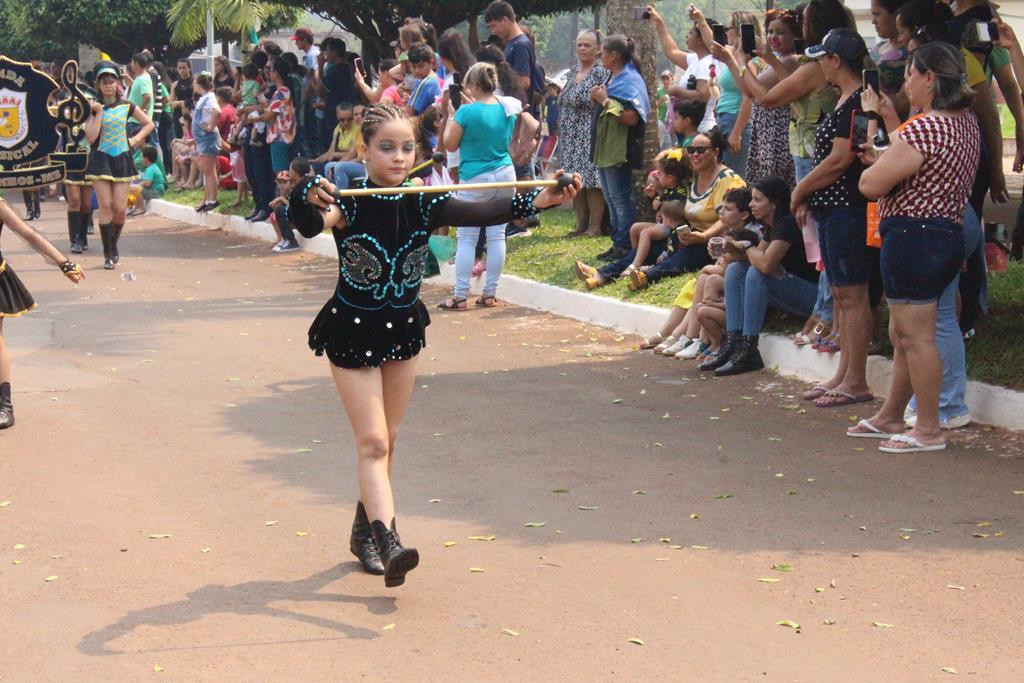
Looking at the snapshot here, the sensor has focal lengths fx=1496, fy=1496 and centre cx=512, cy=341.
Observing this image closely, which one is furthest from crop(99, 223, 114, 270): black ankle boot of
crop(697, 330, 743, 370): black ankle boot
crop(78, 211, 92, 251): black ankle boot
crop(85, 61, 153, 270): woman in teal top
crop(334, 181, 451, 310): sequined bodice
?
crop(334, 181, 451, 310): sequined bodice

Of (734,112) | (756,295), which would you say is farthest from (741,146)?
(756,295)

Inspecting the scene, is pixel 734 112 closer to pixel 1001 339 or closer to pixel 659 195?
pixel 659 195

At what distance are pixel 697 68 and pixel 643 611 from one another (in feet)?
32.0

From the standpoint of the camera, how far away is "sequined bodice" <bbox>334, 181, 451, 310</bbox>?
18.5ft

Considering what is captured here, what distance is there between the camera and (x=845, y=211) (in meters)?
8.62

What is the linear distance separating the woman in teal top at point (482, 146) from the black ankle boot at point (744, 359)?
11.3ft

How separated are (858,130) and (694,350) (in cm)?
239

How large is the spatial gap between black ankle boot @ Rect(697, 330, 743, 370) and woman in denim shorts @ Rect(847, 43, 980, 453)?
225 centimetres

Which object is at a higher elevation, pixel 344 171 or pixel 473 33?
pixel 473 33

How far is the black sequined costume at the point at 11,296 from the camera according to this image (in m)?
8.66

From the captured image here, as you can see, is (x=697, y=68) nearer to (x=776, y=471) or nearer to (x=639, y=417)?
(x=639, y=417)

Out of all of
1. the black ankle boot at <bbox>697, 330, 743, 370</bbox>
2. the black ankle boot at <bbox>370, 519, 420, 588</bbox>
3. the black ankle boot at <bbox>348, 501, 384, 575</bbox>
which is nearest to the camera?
the black ankle boot at <bbox>370, 519, 420, 588</bbox>

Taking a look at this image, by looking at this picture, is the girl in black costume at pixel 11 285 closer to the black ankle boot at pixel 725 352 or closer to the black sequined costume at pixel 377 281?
the black sequined costume at pixel 377 281

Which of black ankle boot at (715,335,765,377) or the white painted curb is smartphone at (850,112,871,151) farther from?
black ankle boot at (715,335,765,377)
